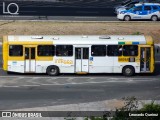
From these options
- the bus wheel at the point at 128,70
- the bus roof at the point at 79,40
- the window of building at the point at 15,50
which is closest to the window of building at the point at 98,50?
the bus roof at the point at 79,40

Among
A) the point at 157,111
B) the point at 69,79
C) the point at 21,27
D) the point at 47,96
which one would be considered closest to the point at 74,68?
the point at 69,79

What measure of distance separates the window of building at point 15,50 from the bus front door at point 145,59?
7.02 meters

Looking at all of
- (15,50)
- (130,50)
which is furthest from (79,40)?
(15,50)

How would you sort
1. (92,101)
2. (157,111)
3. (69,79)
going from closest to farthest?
(157,111)
(92,101)
(69,79)

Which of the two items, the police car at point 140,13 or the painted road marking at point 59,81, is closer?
the painted road marking at point 59,81

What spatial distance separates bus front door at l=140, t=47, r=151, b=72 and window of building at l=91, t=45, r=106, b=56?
223 cm

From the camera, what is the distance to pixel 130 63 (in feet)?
112

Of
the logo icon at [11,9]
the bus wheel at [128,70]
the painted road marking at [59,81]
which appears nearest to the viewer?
the painted road marking at [59,81]

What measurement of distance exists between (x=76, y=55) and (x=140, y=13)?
671 inches

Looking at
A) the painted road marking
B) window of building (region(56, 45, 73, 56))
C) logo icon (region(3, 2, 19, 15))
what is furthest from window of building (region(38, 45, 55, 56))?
logo icon (region(3, 2, 19, 15))

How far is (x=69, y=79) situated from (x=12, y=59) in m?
3.64

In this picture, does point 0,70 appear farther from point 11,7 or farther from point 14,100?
point 11,7

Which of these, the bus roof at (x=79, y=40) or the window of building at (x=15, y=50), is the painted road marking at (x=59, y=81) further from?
the bus roof at (x=79, y=40)

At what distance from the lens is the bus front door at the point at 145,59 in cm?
3416
